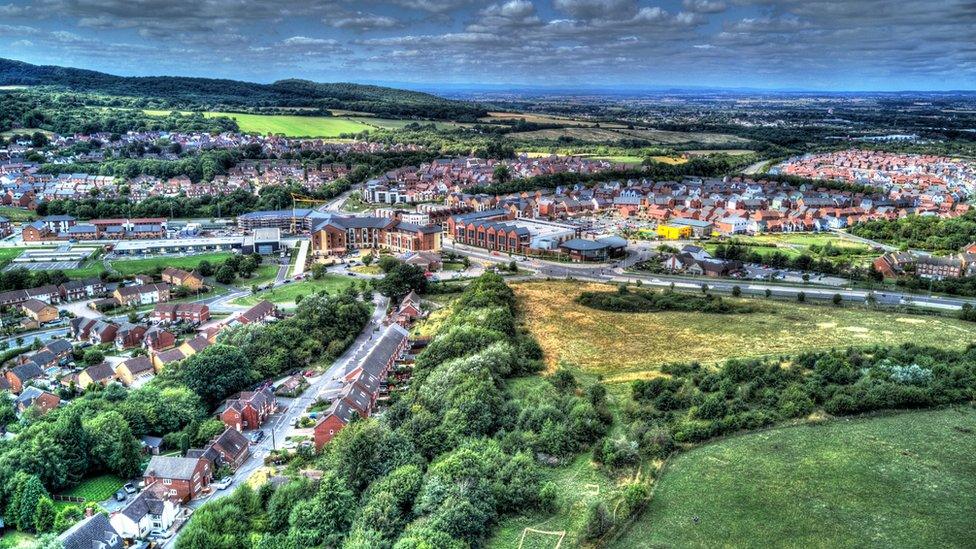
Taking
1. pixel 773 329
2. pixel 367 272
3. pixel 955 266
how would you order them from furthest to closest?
pixel 367 272 → pixel 955 266 → pixel 773 329

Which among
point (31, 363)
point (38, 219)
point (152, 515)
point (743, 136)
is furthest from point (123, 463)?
point (743, 136)

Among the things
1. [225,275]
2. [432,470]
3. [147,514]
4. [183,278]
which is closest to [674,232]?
[225,275]

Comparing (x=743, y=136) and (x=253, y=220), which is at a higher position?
(x=743, y=136)

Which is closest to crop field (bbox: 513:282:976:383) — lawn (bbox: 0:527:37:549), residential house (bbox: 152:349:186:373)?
residential house (bbox: 152:349:186:373)

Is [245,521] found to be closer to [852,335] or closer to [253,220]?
[852,335]

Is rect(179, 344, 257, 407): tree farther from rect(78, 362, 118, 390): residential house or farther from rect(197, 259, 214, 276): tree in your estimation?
rect(197, 259, 214, 276): tree

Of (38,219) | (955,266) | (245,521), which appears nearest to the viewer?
(245,521)

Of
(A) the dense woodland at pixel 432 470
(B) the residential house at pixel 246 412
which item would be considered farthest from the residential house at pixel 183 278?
(A) the dense woodland at pixel 432 470

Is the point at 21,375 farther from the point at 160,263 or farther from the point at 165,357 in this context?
→ the point at 160,263

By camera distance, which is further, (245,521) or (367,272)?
(367,272)
